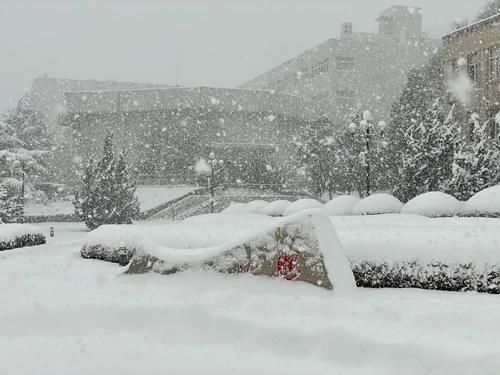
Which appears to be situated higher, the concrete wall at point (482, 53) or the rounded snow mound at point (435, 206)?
the concrete wall at point (482, 53)

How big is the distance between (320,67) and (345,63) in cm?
365

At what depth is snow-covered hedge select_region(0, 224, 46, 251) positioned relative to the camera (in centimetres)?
1744

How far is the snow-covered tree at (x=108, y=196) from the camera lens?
1388 inches

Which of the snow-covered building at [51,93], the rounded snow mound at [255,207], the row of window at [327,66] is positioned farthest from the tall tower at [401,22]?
the rounded snow mound at [255,207]

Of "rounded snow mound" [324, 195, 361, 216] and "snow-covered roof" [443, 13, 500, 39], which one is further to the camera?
"snow-covered roof" [443, 13, 500, 39]

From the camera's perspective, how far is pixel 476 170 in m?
27.6

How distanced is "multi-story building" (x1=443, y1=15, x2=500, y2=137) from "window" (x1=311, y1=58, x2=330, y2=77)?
2946 centimetres

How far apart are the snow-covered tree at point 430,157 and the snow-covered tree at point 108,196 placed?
1757cm

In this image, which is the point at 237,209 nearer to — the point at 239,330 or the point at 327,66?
the point at 239,330

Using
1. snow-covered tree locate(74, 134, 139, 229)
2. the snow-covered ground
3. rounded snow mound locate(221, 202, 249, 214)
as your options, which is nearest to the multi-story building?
rounded snow mound locate(221, 202, 249, 214)

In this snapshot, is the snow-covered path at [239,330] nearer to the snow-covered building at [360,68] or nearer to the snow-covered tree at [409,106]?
the snow-covered tree at [409,106]

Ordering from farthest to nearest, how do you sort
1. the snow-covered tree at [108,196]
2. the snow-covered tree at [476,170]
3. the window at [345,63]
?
the window at [345,63]
the snow-covered tree at [108,196]
the snow-covered tree at [476,170]

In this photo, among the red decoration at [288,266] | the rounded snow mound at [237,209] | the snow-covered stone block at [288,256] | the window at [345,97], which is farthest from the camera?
the window at [345,97]

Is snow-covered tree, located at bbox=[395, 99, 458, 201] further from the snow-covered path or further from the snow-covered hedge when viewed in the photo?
the snow-covered path
